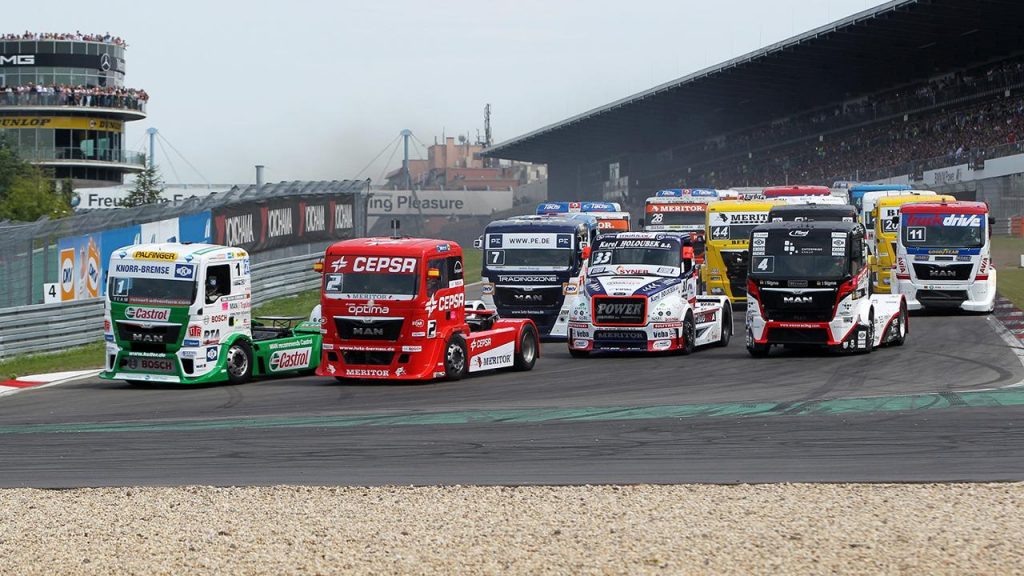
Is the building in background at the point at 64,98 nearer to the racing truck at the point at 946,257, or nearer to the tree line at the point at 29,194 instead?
the tree line at the point at 29,194

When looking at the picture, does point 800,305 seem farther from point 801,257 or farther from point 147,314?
point 147,314

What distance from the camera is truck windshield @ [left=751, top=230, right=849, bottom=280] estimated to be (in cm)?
2197

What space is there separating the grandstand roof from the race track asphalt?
36.1 metres

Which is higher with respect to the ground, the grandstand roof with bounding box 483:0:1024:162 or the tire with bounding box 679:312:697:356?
the grandstand roof with bounding box 483:0:1024:162

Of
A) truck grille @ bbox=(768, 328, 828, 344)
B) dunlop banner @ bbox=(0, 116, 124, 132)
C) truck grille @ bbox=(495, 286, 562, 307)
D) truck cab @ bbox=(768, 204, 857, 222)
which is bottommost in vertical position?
truck grille @ bbox=(768, 328, 828, 344)

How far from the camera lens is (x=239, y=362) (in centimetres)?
2067

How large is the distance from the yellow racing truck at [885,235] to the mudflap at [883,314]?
1007cm

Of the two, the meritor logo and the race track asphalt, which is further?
the meritor logo

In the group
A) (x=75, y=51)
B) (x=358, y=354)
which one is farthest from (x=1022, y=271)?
(x=75, y=51)

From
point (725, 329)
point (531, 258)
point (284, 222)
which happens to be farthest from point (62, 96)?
point (725, 329)

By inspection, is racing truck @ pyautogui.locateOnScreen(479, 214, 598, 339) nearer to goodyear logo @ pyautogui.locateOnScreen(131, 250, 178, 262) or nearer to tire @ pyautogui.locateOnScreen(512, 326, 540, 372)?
tire @ pyautogui.locateOnScreen(512, 326, 540, 372)

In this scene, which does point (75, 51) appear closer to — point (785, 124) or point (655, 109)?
point (655, 109)

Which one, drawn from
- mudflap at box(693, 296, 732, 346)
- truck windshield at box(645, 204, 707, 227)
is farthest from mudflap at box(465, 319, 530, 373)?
truck windshield at box(645, 204, 707, 227)

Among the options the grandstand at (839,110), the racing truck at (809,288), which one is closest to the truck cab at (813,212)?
the racing truck at (809,288)
